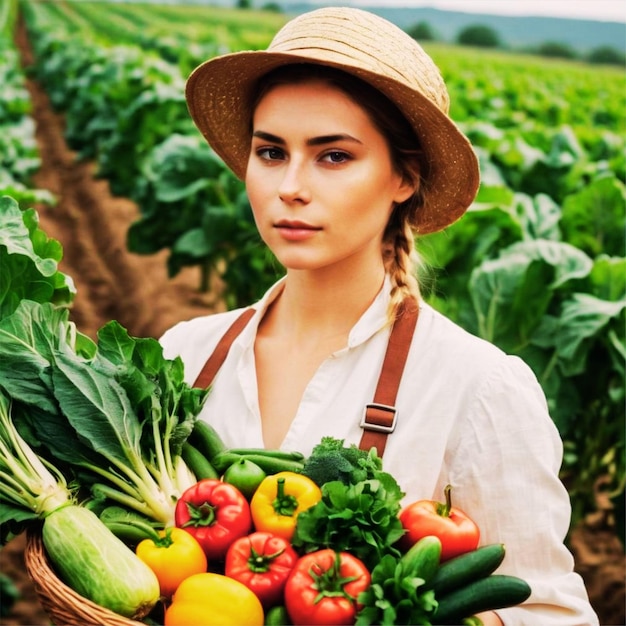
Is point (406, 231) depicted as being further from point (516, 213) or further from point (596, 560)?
point (596, 560)

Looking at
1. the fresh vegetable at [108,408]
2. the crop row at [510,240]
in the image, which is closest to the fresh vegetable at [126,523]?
the fresh vegetable at [108,408]

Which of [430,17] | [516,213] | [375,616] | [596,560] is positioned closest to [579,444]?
[596,560]

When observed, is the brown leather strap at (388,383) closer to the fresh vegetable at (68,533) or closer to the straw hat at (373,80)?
the straw hat at (373,80)

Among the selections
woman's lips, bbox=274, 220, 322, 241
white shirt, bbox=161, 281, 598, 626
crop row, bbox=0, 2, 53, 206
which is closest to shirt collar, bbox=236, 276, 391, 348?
white shirt, bbox=161, 281, 598, 626

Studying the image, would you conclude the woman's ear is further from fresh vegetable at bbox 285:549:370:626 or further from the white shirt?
fresh vegetable at bbox 285:549:370:626

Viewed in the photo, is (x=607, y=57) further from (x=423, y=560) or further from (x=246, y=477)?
(x=423, y=560)

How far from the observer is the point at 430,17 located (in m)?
134

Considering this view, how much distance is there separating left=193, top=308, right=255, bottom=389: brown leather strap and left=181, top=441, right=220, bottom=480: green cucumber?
Answer: 11.7 inches

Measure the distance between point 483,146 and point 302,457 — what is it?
243 inches

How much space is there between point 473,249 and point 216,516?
3.37 m

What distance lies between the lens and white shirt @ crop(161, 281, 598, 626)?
7.15 feet

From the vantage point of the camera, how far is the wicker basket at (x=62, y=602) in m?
1.81

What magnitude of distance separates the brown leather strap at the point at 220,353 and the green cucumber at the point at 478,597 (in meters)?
1.00

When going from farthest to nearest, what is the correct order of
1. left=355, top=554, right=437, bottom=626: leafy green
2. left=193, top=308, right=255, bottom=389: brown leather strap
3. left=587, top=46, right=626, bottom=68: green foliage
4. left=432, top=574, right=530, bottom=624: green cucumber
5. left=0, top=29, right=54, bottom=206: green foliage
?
1. left=587, top=46, right=626, bottom=68: green foliage
2. left=0, top=29, right=54, bottom=206: green foliage
3. left=193, top=308, right=255, bottom=389: brown leather strap
4. left=432, top=574, right=530, bottom=624: green cucumber
5. left=355, top=554, right=437, bottom=626: leafy green
